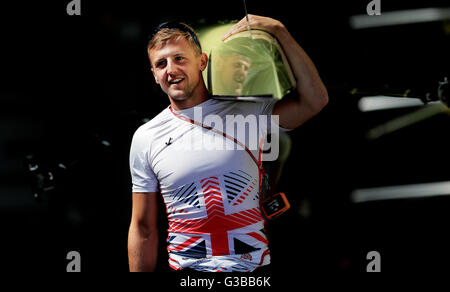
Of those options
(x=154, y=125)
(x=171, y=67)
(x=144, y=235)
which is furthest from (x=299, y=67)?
(x=144, y=235)

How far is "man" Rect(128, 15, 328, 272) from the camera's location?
2094 mm

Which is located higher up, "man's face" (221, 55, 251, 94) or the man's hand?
the man's hand

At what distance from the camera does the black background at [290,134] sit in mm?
2756

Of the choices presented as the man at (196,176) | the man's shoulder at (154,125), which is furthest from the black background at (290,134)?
the man at (196,176)

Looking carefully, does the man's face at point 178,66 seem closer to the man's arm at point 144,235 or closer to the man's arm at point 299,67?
the man's arm at point 299,67

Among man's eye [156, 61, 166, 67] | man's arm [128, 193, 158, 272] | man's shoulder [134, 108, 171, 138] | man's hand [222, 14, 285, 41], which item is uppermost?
man's hand [222, 14, 285, 41]

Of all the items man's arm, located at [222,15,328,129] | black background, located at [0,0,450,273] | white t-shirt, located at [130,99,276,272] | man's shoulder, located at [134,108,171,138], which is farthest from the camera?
black background, located at [0,0,450,273]

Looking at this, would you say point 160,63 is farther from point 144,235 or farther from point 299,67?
point 144,235

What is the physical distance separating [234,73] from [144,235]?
0.79 m

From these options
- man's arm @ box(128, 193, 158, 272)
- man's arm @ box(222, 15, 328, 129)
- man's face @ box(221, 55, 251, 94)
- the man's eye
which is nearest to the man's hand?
man's arm @ box(222, 15, 328, 129)

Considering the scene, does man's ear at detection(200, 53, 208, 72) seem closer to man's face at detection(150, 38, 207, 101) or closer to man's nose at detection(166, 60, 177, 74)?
man's face at detection(150, 38, 207, 101)

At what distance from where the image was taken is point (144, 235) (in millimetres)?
2189

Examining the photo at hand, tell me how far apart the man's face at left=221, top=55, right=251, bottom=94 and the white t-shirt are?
0.11 metres

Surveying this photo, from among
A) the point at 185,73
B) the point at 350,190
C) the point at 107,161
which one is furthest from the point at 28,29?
the point at 350,190
